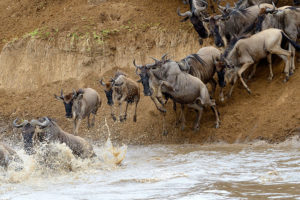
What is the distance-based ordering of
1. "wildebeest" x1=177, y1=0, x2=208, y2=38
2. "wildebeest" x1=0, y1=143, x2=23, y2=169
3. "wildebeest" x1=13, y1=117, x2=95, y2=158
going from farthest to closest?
"wildebeest" x1=177, y1=0, x2=208, y2=38 < "wildebeest" x1=13, y1=117, x2=95, y2=158 < "wildebeest" x1=0, y1=143, x2=23, y2=169

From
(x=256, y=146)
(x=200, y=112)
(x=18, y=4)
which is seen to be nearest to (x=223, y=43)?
(x=200, y=112)

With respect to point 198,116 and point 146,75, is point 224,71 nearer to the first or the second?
point 198,116

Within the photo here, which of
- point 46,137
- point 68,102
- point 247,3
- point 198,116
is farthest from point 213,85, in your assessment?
point 46,137

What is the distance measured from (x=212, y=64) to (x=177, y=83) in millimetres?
1581

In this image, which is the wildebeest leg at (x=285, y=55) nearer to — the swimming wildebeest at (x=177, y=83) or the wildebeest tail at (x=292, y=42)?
the wildebeest tail at (x=292, y=42)

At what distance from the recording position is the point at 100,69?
19000 millimetres

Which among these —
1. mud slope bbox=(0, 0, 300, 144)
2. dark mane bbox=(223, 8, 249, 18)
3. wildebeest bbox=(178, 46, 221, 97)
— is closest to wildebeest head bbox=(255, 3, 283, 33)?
dark mane bbox=(223, 8, 249, 18)

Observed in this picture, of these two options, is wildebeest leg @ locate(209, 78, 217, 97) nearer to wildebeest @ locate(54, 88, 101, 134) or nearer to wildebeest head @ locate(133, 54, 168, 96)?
wildebeest head @ locate(133, 54, 168, 96)

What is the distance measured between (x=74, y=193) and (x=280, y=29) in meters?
8.94

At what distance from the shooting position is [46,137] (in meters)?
11.1

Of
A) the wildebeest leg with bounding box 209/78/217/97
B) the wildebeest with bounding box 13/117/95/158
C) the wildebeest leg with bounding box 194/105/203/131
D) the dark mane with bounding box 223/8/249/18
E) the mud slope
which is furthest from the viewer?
the mud slope

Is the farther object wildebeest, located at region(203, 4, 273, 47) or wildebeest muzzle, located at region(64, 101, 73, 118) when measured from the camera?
wildebeest, located at region(203, 4, 273, 47)

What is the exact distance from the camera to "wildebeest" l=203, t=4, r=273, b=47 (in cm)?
1575

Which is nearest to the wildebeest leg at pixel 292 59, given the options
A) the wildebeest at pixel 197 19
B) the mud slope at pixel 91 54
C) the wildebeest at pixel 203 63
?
the mud slope at pixel 91 54
